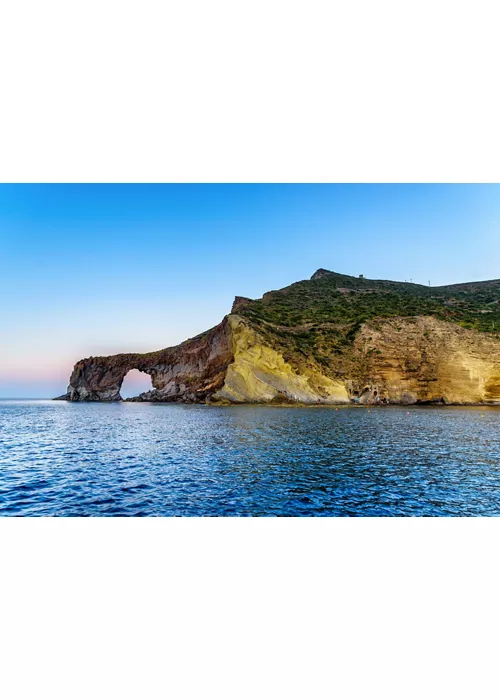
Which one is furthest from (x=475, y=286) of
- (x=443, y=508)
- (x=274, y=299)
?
(x=443, y=508)

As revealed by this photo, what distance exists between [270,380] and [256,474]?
41.8 m

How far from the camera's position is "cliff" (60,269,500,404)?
5609 cm

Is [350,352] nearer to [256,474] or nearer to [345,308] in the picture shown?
[345,308]

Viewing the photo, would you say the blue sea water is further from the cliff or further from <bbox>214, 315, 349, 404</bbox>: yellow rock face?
the cliff

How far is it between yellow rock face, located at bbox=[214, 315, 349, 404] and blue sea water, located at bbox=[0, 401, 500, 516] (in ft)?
95.8

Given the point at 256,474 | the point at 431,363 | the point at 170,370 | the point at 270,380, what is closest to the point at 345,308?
the point at 431,363

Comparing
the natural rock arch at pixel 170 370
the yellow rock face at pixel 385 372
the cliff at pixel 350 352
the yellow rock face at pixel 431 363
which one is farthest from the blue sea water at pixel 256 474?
the natural rock arch at pixel 170 370

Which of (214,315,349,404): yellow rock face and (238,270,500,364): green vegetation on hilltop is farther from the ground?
(238,270,500,364): green vegetation on hilltop

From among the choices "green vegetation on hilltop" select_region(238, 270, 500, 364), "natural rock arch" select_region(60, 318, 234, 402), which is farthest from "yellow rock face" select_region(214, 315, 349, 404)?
"natural rock arch" select_region(60, 318, 234, 402)

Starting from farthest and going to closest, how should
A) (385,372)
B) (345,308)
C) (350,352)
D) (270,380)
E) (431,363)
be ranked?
(345,308), (350,352), (385,372), (431,363), (270,380)

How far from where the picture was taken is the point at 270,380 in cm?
5650

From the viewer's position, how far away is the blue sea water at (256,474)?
11031 mm

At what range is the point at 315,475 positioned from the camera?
47.5 ft
